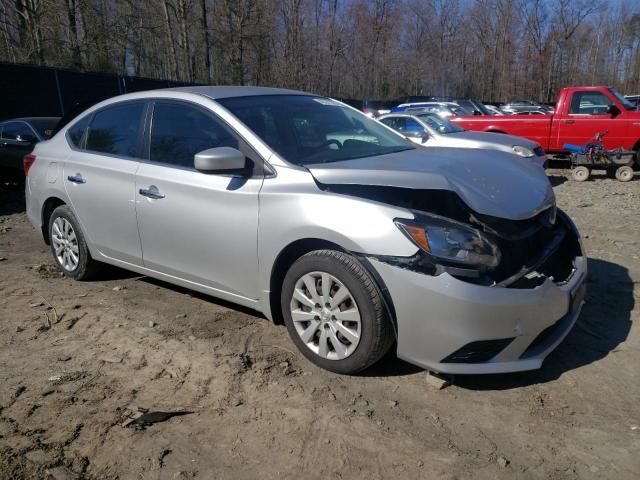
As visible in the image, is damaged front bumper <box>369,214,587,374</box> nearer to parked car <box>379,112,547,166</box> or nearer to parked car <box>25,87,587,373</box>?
parked car <box>25,87,587,373</box>

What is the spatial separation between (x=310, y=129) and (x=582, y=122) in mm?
9867

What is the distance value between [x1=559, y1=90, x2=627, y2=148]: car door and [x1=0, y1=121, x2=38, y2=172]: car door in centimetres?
1079

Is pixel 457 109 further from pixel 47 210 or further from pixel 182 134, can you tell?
pixel 182 134

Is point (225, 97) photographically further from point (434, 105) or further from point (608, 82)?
point (608, 82)

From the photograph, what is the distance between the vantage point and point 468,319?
105 inches

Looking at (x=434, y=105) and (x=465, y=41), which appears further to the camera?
(x=465, y=41)

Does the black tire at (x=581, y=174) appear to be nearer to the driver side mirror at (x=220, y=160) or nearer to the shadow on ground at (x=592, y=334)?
the shadow on ground at (x=592, y=334)

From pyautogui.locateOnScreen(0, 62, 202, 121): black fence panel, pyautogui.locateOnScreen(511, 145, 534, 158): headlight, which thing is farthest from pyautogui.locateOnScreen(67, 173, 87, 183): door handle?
pyautogui.locateOnScreen(0, 62, 202, 121): black fence panel

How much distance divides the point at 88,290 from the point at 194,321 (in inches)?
53.4

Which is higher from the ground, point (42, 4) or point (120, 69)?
point (42, 4)

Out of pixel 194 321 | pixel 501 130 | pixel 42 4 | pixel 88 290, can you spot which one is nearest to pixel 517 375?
pixel 194 321

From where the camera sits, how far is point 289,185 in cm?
321

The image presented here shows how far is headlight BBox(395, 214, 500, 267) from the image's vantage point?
2721mm

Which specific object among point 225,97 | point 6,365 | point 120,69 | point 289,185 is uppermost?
point 120,69
